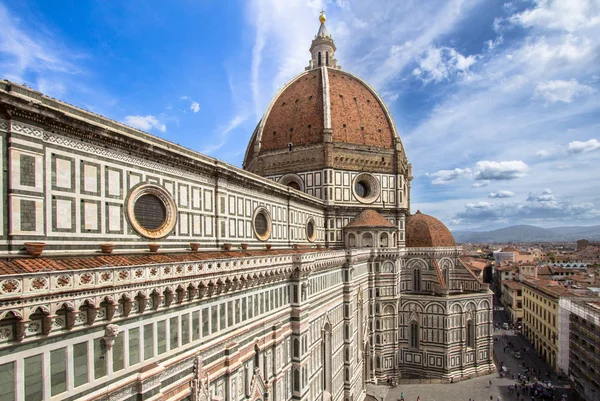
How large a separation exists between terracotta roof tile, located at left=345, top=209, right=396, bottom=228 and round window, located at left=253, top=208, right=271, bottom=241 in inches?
634

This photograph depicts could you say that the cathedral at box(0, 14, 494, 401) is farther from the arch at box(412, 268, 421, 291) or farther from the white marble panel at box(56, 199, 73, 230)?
the arch at box(412, 268, 421, 291)

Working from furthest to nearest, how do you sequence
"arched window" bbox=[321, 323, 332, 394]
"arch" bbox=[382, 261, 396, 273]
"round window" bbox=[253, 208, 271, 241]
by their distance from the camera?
1. "arch" bbox=[382, 261, 396, 273]
2. "arched window" bbox=[321, 323, 332, 394]
3. "round window" bbox=[253, 208, 271, 241]

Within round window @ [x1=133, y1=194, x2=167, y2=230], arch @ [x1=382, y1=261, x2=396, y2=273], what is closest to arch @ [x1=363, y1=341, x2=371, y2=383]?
arch @ [x1=382, y1=261, x2=396, y2=273]

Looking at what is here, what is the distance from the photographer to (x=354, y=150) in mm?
43719

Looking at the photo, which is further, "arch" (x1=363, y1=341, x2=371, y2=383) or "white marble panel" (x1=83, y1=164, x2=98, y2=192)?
"arch" (x1=363, y1=341, x2=371, y2=383)

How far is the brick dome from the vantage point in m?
44.1

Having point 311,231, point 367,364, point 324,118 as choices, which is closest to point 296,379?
point 311,231

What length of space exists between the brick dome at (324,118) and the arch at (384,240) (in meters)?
9.19

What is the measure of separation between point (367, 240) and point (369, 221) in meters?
2.10

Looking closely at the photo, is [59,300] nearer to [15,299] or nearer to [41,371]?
[15,299]

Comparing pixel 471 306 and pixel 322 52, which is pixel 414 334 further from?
pixel 322 52

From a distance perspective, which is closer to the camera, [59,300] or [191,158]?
[59,300]

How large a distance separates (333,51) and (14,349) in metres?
54.0

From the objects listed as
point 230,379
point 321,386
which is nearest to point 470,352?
point 321,386
